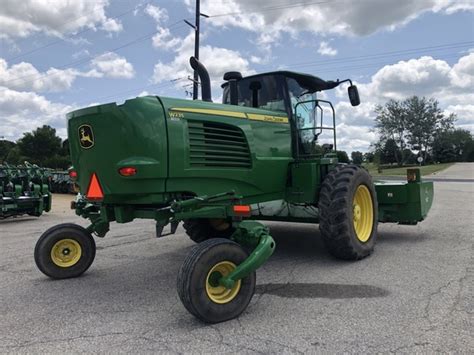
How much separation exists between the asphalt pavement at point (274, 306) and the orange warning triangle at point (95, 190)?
1.05m

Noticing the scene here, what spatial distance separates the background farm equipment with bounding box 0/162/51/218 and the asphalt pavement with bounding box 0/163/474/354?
5.16m

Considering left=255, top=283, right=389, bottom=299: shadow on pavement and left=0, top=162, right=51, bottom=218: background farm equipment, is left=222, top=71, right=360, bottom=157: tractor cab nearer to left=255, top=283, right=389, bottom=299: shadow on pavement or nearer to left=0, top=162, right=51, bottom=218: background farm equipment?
left=255, top=283, right=389, bottom=299: shadow on pavement

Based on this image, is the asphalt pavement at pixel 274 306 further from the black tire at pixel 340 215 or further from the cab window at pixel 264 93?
the cab window at pixel 264 93

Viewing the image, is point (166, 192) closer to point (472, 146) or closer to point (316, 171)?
point (316, 171)

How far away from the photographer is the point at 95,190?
4.50 m

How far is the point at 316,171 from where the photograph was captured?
5.96 m

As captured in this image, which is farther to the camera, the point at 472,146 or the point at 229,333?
the point at 472,146

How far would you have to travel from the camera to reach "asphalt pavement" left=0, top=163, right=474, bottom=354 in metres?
3.31

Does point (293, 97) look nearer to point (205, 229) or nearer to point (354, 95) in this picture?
point (354, 95)

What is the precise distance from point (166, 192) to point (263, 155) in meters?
1.51

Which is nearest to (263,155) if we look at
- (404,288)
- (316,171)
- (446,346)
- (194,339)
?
(316,171)

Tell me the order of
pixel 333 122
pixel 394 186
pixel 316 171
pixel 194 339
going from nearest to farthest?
pixel 194 339, pixel 316 171, pixel 333 122, pixel 394 186

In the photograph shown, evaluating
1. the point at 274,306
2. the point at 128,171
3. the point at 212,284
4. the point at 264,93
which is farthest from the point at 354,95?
the point at 212,284

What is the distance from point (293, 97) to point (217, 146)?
5.96ft
